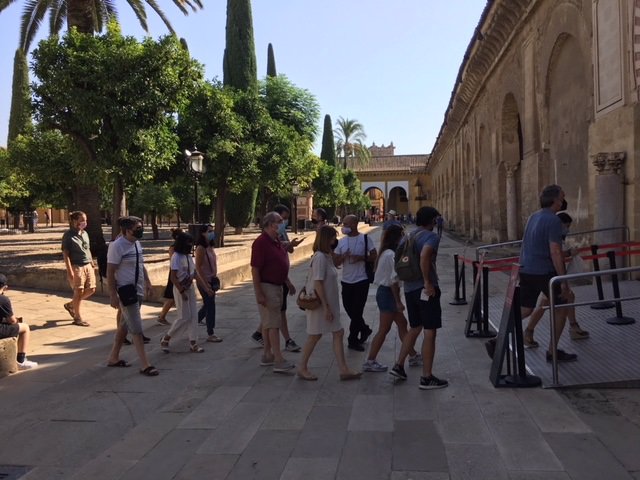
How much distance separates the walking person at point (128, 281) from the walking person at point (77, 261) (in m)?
2.57

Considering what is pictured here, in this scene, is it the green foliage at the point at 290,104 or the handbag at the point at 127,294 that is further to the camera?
the green foliage at the point at 290,104

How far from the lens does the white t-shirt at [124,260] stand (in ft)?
19.1

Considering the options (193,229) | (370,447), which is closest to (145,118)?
(193,229)

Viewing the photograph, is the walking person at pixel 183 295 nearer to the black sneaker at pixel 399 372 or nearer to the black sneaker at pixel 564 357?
the black sneaker at pixel 399 372

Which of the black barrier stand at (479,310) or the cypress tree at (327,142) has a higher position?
the cypress tree at (327,142)

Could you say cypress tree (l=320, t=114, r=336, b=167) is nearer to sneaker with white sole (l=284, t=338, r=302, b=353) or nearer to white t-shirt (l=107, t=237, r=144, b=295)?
sneaker with white sole (l=284, t=338, r=302, b=353)

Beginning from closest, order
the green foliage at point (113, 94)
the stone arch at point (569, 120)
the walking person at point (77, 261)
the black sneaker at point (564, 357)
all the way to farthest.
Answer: the black sneaker at point (564, 357), the walking person at point (77, 261), the stone arch at point (569, 120), the green foliage at point (113, 94)

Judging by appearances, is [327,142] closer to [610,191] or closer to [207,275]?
[610,191]

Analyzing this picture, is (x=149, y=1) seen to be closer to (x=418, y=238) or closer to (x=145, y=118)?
(x=145, y=118)

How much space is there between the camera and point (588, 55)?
10820 mm

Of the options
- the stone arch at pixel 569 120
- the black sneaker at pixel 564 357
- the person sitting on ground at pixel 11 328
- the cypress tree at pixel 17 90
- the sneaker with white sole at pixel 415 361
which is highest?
the cypress tree at pixel 17 90

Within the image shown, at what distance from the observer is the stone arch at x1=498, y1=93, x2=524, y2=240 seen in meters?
18.8


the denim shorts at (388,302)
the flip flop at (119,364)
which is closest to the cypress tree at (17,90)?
the flip flop at (119,364)

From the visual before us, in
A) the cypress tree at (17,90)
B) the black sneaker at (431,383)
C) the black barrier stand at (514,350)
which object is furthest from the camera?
the cypress tree at (17,90)
